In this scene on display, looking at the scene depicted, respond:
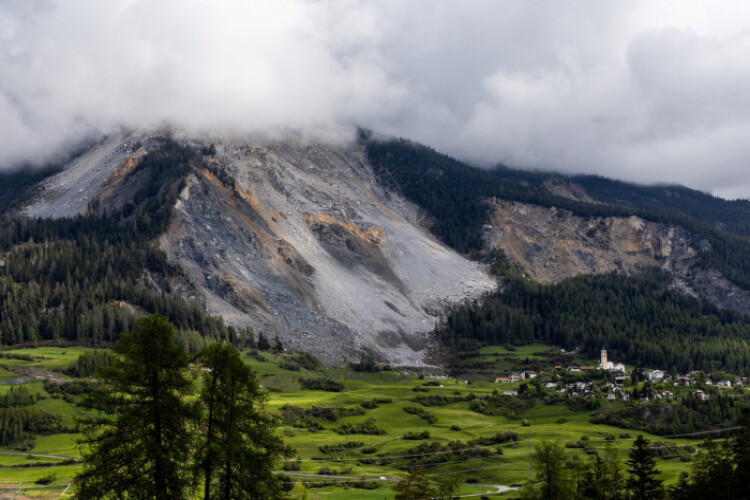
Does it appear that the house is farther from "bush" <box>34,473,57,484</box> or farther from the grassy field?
"bush" <box>34,473,57,484</box>

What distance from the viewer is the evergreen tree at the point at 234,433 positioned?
41469 millimetres

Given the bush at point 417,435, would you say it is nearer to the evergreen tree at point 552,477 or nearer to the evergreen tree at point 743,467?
the evergreen tree at point 552,477

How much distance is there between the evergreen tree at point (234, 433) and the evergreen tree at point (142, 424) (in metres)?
1.54

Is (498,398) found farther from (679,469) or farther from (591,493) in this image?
(591,493)

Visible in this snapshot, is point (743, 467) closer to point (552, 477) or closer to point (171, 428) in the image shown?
point (552, 477)

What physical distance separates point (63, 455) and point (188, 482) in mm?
93854

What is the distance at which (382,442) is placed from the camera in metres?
146

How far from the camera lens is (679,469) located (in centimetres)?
10681

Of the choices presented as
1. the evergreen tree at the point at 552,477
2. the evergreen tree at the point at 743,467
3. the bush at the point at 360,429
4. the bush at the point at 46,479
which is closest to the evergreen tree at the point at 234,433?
the evergreen tree at the point at 552,477

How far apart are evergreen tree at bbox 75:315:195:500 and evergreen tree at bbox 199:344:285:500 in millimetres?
1544

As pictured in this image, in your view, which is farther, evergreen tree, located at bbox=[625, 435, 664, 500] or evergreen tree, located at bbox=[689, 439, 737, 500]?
evergreen tree, located at bbox=[625, 435, 664, 500]

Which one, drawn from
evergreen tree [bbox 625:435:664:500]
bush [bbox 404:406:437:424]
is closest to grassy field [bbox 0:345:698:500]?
bush [bbox 404:406:437:424]

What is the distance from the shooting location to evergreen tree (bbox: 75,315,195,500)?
3903 cm

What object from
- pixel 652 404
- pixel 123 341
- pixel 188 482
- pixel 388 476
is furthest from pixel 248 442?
pixel 652 404
